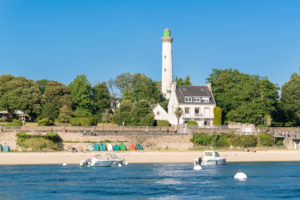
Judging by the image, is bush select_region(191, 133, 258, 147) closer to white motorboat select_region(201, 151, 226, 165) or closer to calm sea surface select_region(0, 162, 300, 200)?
white motorboat select_region(201, 151, 226, 165)

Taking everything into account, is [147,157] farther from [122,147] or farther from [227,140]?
[227,140]

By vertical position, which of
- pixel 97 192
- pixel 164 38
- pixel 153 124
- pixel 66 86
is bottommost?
pixel 97 192

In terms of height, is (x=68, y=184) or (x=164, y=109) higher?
(x=164, y=109)

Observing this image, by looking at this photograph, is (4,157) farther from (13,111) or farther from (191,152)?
(13,111)

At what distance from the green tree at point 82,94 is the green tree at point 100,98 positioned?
3.75m

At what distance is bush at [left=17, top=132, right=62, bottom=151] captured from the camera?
5853cm

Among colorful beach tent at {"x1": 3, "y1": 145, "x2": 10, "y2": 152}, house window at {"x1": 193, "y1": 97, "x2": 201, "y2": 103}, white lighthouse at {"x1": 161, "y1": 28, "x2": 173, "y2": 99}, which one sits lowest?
colorful beach tent at {"x1": 3, "y1": 145, "x2": 10, "y2": 152}

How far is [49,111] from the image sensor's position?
8262 centimetres

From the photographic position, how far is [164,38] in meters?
94.7

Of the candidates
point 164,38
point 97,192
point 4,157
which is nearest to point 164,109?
point 164,38

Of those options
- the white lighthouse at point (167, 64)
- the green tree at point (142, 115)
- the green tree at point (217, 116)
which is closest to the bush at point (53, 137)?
the green tree at point (142, 115)

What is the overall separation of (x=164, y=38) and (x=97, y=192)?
65351mm

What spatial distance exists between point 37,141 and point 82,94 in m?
30.4

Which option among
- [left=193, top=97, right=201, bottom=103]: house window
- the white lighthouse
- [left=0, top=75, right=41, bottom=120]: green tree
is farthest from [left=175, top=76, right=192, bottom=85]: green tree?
[left=0, top=75, right=41, bottom=120]: green tree
